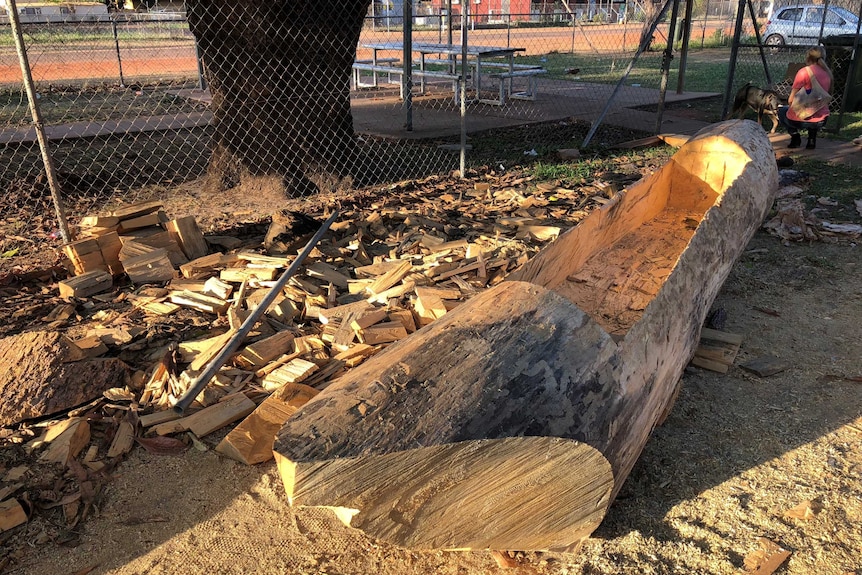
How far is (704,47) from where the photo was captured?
24734mm

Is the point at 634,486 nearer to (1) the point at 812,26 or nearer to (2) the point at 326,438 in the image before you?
(2) the point at 326,438

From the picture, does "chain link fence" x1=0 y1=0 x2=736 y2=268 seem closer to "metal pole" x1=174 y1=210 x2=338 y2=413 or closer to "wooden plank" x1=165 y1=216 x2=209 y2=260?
"wooden plank" x1=165 y1=216 x2=209 y2=260

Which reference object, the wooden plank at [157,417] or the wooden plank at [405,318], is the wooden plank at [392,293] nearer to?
the wooden plank at [405,318]

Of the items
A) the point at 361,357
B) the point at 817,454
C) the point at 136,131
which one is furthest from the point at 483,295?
the point at 136,131

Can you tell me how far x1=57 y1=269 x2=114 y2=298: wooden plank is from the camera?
4570 millimetres

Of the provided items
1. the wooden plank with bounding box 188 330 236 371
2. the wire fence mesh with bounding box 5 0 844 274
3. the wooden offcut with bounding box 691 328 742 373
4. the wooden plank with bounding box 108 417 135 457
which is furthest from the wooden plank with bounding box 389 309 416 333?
the wire fence mesh with bounding box 5 0 844 274

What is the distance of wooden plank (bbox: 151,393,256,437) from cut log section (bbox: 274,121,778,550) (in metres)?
1.22

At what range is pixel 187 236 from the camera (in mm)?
5152

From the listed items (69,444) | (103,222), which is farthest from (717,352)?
(103,222)

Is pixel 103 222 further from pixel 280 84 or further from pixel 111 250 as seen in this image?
pixel 280 84

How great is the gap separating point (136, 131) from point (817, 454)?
9740 mm

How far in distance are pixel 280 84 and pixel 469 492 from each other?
19.1 ft

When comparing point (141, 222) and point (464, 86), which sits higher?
point (464, 86)

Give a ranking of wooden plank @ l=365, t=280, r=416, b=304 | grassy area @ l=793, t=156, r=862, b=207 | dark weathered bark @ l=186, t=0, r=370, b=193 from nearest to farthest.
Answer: wooden plank @ l=365, t=280, r=416, b=304, dark weathered bark @ l=186, t=0, r=370, b=193, grassy area @ l=793, t=156, r=862, b=207
